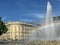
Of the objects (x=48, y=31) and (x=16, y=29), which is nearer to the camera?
(x=48, y=31)

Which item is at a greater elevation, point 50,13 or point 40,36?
point 50,13

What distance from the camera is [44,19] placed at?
81.9 feet

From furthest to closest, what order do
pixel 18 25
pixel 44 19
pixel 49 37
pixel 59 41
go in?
pixel 18 25
pixel 44 19
pixel 49 37
pixel 59 41

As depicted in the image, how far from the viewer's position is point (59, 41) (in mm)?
18500

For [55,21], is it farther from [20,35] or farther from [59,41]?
[20,35]

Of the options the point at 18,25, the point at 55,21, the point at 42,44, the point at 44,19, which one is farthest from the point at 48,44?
the point at 18,25

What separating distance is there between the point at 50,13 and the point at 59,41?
7.18 metres

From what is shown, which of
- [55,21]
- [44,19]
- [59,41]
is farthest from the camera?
[44,19]

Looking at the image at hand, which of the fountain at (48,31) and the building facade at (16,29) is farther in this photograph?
the building facade at (16,29)

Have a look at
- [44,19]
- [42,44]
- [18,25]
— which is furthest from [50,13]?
[18,25]

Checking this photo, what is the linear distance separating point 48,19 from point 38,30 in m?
1.66

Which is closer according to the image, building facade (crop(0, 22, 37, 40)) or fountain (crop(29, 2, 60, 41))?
fountain (crop(29, 2, 60, 41))

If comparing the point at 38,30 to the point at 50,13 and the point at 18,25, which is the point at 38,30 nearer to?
the point at 50,13

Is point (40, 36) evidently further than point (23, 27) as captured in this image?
No
